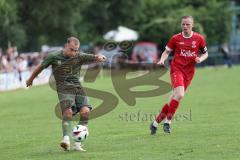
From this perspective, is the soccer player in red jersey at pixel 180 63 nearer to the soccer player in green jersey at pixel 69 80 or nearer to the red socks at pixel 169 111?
the red socks at pixel 169 111

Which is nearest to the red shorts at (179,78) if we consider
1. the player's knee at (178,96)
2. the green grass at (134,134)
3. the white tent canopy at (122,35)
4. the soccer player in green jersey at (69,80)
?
the player's knee at (178,96)

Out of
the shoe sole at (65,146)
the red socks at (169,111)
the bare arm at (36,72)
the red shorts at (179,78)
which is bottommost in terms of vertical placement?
the shoe sole at (65,146)

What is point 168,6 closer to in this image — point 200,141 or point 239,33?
point 239,33

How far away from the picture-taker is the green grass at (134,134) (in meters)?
12.3

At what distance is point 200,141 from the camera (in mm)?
13570

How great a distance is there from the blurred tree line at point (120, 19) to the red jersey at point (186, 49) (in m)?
39.3

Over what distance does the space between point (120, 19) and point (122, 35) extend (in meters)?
6.61

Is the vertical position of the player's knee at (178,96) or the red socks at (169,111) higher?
the player's knee at (178,96)

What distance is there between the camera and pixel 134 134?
15164mm

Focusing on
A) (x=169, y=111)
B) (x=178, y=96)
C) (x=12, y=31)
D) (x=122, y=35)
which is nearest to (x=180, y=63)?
(x=178, y=96)

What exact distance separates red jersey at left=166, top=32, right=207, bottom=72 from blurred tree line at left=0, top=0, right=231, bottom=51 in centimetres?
3926

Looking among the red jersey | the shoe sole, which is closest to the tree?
the red jersey

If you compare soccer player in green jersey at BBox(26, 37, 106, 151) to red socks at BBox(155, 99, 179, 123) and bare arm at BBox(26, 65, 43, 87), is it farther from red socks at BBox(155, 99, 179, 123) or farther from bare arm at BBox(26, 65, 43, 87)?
red socks at BBox(155, 99, 179, 123)

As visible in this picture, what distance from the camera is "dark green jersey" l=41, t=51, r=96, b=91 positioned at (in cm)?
1300
